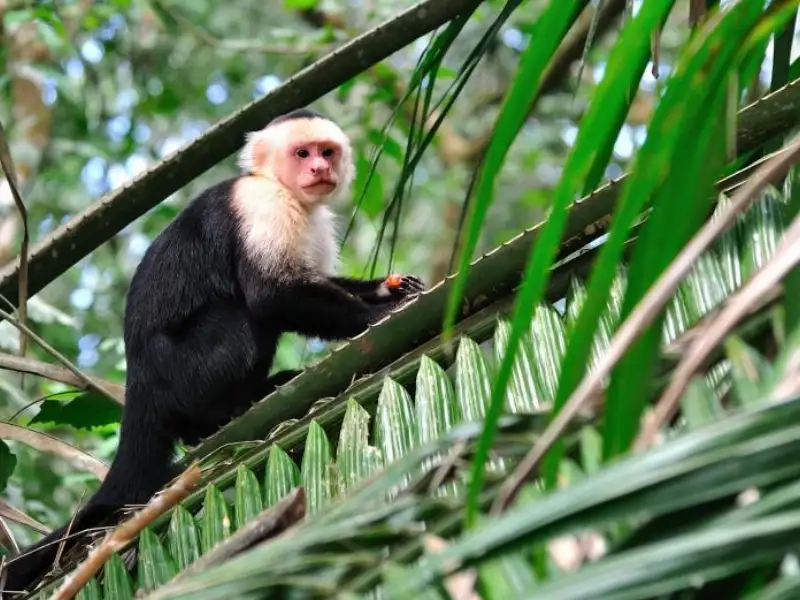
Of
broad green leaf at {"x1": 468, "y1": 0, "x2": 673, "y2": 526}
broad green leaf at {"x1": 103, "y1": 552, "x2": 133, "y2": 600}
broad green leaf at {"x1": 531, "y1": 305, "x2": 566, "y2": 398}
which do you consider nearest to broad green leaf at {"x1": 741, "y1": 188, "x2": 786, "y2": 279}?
broad green leaf at {"x1": 531, "y1": 305, "x2": 566, "y2": 398}

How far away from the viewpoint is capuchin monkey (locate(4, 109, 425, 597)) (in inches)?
115

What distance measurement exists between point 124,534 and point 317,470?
0.88 feet

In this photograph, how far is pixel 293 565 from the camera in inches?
29.0

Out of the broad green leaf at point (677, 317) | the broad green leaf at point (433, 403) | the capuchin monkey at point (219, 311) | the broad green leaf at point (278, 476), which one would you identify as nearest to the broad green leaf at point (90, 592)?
the broad green leaf at point (278, 476)

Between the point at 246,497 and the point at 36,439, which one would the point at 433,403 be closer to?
the point at 246,497

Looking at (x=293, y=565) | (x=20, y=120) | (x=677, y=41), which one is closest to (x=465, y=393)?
(x=293, y=565)

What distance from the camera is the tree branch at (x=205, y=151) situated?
2102 mm

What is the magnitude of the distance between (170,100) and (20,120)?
1607mm

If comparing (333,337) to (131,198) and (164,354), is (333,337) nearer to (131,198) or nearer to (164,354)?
(164,354)

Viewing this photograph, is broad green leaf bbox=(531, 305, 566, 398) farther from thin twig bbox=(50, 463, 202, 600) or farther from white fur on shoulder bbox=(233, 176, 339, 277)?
white fur on shoulder bbox=(233, 176, 339, 277)

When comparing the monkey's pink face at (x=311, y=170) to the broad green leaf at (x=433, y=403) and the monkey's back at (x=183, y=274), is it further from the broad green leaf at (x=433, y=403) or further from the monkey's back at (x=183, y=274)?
the broad green leaf at (x=433, y=403)

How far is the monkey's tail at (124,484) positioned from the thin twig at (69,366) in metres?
0.11

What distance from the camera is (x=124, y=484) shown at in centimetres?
264

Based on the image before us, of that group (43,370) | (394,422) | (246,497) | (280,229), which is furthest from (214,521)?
(280,229)
